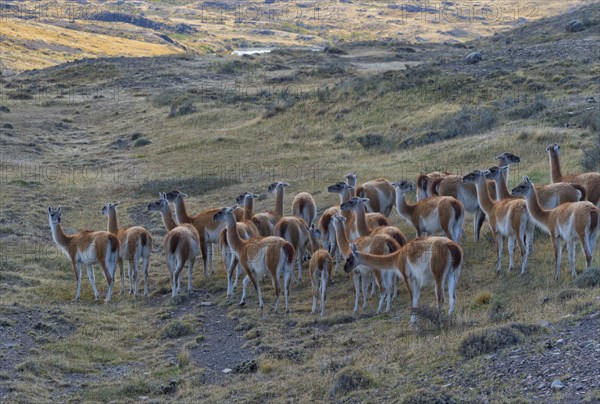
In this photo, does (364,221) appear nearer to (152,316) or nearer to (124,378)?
(152,316)

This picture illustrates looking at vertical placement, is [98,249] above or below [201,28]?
below

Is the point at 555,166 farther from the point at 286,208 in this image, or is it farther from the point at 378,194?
the point at 286,208

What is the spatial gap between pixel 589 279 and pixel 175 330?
6978 mm

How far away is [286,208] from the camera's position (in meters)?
24.4

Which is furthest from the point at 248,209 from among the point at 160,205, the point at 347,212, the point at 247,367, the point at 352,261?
the point at 247,367

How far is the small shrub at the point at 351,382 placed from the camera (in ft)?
34.4

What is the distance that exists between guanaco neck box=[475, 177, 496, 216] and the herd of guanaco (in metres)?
0.02

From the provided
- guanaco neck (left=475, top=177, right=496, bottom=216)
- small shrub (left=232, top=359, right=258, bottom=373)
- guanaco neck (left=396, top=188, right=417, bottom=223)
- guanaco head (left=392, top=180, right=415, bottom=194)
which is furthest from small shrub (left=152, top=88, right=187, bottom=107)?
small shrub (left=232, top=359, right=258, bottom=373)

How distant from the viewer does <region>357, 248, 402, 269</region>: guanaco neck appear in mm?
14289

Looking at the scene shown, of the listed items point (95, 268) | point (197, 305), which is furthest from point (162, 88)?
point (197, 305)

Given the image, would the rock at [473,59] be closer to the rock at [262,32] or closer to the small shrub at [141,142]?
the small shrub at [141,142]

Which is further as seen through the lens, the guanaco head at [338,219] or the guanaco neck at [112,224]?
the guanaco neck at [112,224]

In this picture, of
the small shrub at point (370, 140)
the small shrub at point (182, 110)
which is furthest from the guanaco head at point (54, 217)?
the small shrub at point (182, 110)

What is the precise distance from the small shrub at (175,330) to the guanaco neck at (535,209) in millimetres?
6440
